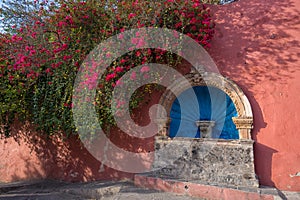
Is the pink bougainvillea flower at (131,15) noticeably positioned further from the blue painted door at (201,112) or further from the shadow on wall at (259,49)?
the blue painted door at (201,112)

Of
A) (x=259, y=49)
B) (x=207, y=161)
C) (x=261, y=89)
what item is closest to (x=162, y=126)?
(x=207, y=161)

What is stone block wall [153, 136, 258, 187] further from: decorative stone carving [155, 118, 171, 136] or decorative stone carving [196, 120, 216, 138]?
decorative stone carving [196, 120, 216, 138]

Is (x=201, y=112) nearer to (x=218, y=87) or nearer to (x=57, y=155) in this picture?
(x=218, y=87)

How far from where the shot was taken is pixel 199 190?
3.71m

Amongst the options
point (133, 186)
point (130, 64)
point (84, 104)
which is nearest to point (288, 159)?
point (133, 186)

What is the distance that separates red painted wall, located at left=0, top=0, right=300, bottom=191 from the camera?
4059 millimetres

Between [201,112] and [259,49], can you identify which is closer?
→ [259,49]

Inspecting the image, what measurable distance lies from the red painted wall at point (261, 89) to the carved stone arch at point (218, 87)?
0.52 ft

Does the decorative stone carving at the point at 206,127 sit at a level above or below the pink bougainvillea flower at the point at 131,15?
below

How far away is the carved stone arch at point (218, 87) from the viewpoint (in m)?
4.18

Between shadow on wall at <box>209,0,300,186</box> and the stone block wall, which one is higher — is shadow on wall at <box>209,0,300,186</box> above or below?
above

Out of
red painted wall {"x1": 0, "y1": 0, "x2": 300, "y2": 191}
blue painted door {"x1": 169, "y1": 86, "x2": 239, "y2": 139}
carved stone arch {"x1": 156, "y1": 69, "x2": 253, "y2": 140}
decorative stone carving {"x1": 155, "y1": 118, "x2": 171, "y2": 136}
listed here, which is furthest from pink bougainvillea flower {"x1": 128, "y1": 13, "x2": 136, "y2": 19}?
decorative stone carving {"x1": 155, "y1": 118, "x2": 171, "y2": 136}

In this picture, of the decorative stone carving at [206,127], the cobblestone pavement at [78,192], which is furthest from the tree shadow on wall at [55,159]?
the decorative stone carving at [206,127]

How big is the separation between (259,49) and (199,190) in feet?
9.86
